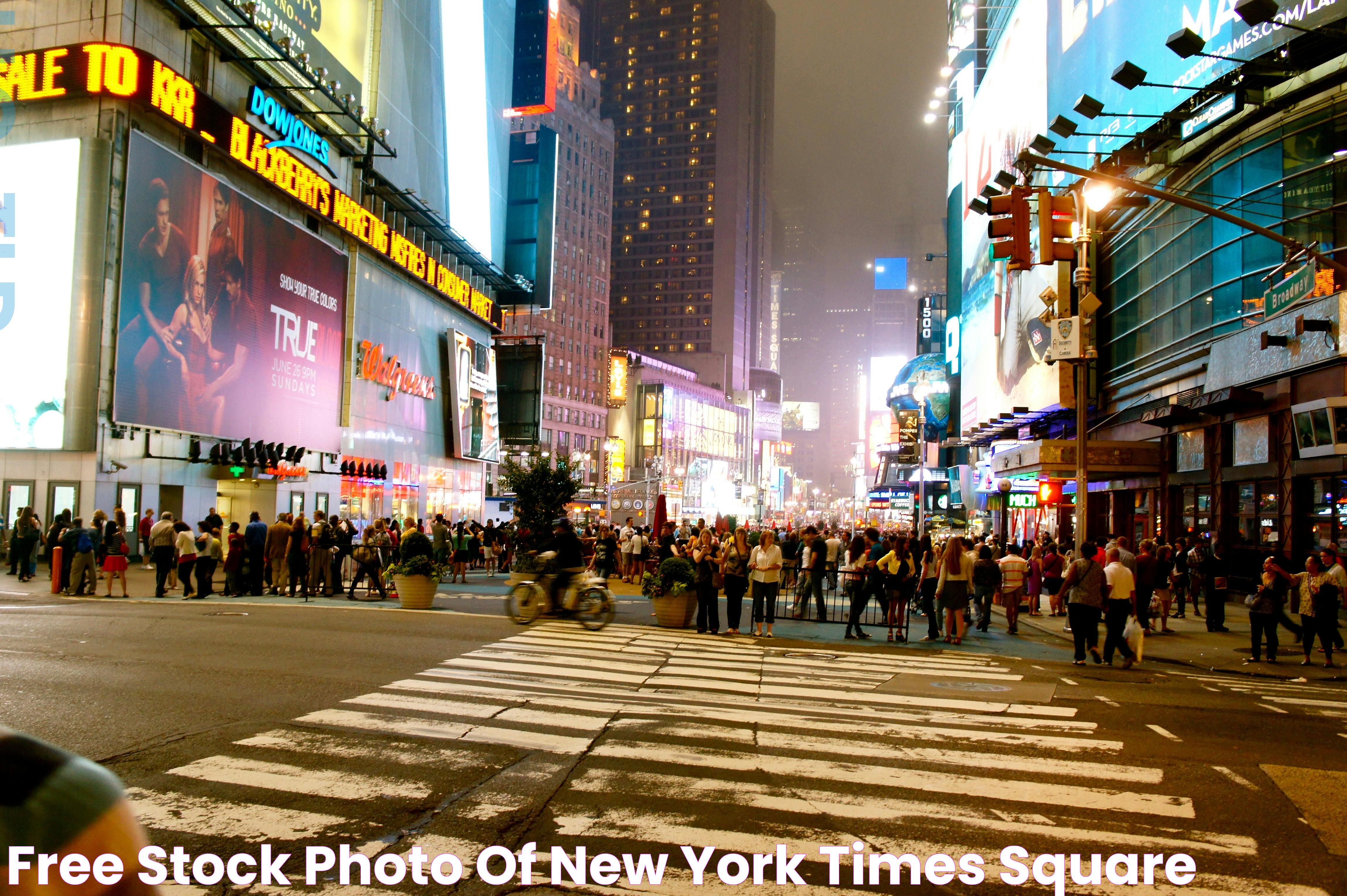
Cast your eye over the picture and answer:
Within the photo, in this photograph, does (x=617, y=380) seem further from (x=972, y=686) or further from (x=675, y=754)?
(x=675, y=754)

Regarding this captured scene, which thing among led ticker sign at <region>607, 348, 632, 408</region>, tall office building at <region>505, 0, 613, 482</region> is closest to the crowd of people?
tall office building at <region>505, 0, 613, 482</region>

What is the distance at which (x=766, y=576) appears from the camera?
52.3ft

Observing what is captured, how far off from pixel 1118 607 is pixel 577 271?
112726 mm

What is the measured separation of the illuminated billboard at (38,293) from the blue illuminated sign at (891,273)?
99.2 m

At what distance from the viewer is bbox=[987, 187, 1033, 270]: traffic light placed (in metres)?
12.0

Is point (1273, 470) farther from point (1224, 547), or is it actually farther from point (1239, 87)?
point (1239, 87)

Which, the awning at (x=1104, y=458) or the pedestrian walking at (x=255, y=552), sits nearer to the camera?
the pedestrian walking at (x=255, y=552)

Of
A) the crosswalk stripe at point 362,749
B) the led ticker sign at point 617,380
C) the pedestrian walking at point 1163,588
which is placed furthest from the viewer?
the led ticker sign at point 617,380

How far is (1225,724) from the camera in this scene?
9.49 meters

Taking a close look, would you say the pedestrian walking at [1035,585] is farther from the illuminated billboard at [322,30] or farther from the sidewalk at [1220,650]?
the illuminated billboard at [322,30]

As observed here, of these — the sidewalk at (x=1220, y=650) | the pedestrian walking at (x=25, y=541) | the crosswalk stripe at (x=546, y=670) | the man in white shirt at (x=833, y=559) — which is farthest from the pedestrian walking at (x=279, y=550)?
the sidewalk at (x=1220, y=650)

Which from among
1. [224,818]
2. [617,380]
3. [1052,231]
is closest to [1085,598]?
[1052,231]

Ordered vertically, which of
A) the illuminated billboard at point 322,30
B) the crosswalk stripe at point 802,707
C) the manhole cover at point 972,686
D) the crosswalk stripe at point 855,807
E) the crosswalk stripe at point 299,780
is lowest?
the manhole cover at point 972,686

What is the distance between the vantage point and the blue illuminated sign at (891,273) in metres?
117
